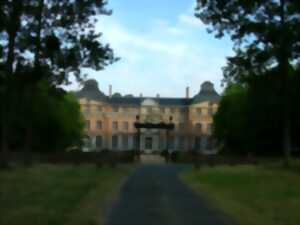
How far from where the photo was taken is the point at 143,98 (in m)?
181

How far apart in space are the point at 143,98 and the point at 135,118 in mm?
9473

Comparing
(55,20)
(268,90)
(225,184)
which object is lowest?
(225,184)

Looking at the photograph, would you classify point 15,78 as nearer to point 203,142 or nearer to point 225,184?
point 225,184

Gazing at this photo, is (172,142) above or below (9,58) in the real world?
below

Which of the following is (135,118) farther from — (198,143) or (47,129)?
(47,129)

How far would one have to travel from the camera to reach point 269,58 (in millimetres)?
47969

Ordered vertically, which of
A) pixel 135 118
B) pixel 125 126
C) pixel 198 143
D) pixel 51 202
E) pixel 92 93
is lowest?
pixel 51 202

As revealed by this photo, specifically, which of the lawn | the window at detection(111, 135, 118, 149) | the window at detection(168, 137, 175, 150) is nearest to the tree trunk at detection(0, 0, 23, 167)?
the lawn

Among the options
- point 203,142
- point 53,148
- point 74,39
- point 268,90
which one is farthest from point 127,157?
point 203,142

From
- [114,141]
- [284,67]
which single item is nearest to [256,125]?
[284,67]

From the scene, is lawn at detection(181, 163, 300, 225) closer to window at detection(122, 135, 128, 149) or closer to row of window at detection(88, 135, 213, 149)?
row of window at detection(88, 135, 213, 149)

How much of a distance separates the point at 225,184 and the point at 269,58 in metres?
16.6

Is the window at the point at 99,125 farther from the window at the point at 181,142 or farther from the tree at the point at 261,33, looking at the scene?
the tree at the point at 261,33

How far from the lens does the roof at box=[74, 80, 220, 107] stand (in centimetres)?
17143
